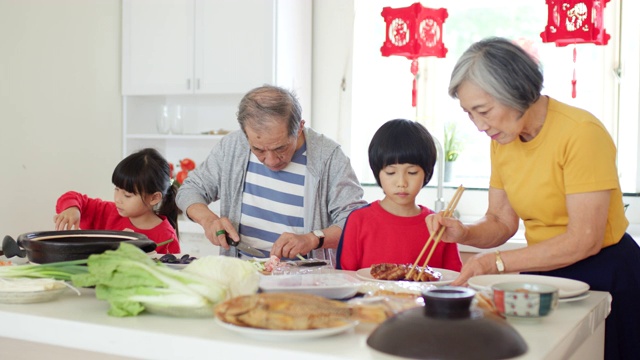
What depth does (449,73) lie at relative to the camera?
15.0 ft

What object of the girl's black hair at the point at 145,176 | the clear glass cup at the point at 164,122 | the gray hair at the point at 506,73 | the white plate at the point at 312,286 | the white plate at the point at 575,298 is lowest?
the white plate at the point at 575,298

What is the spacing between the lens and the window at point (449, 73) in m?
4.27

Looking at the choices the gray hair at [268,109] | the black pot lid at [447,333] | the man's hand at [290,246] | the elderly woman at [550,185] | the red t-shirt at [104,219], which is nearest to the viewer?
the black pot lid at [447,333]

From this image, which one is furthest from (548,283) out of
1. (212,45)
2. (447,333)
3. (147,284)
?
(212,45)

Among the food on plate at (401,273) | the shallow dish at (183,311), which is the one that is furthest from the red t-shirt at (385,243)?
the shallow dish at (183,311)

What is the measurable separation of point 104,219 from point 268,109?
1068 mm

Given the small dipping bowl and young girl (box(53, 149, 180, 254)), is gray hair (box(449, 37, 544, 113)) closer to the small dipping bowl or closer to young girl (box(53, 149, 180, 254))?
the small dipping bowl

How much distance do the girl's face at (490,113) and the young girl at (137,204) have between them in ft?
4.50

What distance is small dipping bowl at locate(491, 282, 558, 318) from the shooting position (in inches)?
52.0

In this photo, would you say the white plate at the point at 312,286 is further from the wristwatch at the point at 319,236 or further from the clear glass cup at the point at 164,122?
the clear glass cup at the point at 164,122

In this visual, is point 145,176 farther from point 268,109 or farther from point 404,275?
point 404,275

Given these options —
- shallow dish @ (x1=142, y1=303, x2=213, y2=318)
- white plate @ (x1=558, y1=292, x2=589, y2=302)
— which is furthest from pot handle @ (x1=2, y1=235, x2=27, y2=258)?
white plate @ (x1=558, y1=292, x2=589, y2=302)

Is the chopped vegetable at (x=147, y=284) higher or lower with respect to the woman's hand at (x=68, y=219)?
higher

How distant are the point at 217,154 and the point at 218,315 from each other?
1.49 metres
